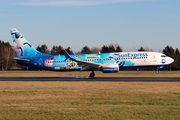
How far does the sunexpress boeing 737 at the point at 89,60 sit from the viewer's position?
3747 centimetres

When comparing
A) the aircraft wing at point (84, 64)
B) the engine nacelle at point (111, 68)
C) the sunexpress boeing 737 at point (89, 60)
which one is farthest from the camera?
the sunexpress boeing 737 at point (89, 60)

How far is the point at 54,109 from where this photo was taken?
11859 millimetres

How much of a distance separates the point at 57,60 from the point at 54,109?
2857cm

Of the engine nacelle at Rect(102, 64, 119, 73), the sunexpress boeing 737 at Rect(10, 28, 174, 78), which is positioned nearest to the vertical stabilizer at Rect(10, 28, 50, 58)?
the sunexpress boeing 737 at Rect(10, 28, 174, 78)

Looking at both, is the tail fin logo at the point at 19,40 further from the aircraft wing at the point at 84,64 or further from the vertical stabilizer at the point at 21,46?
the aircraft wing at the point at 84,64

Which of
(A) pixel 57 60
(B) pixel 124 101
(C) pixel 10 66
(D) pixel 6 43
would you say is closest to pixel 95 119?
(B) pixel 124 101

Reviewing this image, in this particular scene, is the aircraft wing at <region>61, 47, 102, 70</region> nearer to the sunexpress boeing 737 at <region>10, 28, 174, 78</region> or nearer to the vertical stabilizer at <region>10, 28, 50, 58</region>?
the sunexpress boeing 737 at <region>10, 28, 174, 78</region>

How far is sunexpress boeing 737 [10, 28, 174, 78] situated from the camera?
123ft

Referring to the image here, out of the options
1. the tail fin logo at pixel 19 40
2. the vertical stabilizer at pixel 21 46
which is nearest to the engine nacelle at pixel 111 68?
the vertical stabilizer at pixel 21 46

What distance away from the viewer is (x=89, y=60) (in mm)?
38938

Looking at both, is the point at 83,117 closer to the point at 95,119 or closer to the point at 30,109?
the point at 95,119

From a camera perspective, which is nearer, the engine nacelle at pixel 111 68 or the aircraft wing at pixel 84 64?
the engine nacelle at pixel 111 68

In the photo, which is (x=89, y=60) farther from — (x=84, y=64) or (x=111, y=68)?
(x=111, y=68)

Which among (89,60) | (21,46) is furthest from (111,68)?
(21,46)
